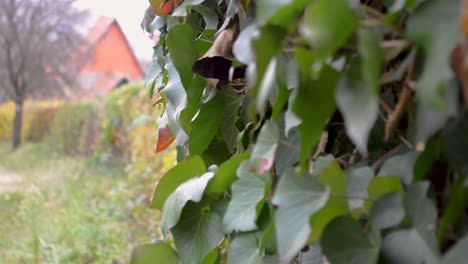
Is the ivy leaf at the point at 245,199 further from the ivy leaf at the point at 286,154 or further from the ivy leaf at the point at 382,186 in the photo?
the ivy leaf at the point at 382,186

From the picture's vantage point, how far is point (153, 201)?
2.46 feet

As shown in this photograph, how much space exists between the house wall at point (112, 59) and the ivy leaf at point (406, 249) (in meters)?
12.5

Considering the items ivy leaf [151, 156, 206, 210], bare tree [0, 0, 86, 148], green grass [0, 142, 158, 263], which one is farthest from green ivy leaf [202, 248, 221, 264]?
bare tree [0, 0, 86, 148]

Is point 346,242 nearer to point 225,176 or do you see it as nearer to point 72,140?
point 225,176

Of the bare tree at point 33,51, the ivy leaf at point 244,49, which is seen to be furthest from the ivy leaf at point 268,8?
the bare tree at point 33,51

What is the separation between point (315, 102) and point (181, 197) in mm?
326

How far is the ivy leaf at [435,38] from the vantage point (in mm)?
291

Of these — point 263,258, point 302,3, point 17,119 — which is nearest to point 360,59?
point 302,3

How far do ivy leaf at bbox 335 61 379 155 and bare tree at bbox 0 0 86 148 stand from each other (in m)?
12.3

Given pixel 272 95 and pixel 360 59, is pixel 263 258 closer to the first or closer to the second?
pixel 272 95

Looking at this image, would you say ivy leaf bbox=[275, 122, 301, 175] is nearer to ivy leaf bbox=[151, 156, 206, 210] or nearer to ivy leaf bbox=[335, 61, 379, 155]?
ivy leaf bbox=[151, 156, 206, 210]

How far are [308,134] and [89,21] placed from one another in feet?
46.0

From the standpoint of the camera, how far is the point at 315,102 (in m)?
0.39

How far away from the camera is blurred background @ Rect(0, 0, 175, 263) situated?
405 cm
